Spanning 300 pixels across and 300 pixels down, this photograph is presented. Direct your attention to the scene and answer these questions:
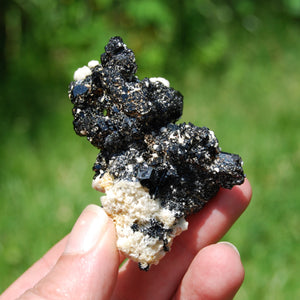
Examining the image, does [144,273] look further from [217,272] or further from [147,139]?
[147,139]

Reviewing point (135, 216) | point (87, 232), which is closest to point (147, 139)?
point (135, 216)

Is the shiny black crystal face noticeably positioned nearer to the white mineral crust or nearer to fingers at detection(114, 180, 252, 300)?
the white mineral crust

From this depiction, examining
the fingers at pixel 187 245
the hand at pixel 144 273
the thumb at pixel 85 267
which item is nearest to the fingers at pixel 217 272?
the hand at pixel 144 273

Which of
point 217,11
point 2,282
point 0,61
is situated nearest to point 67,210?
point 2,282

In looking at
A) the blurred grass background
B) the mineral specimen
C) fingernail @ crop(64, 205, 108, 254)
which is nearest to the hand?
fingernail @ crop(64, 205, 108, 254)

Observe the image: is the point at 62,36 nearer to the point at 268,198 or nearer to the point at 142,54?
the point at 142,54

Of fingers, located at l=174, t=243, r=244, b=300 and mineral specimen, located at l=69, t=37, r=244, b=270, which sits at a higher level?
mineral specimen, located at l=69, t=37, r=244, b=270

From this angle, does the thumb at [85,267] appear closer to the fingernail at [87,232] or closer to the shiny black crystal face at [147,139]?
the fingernail at [87,232]
